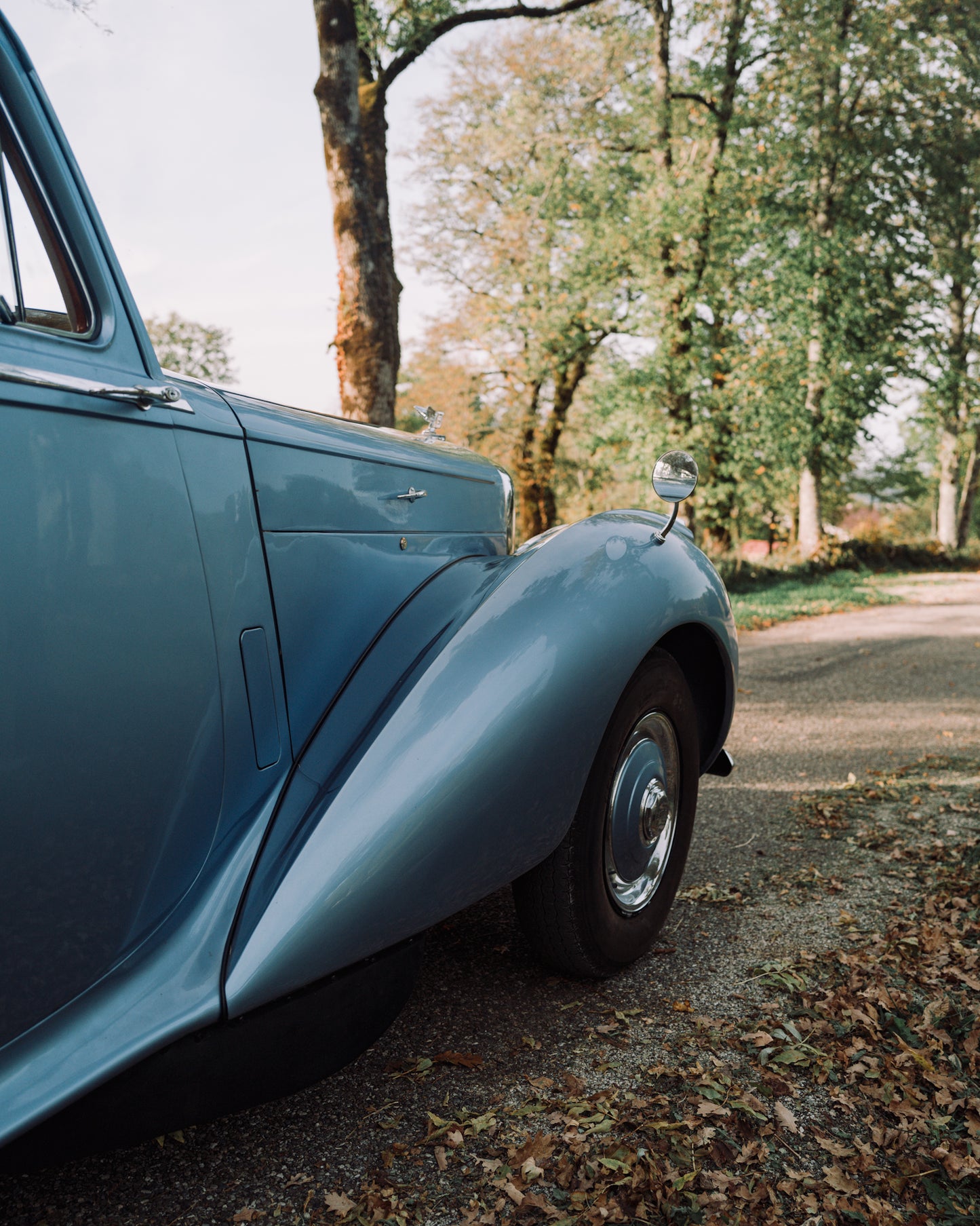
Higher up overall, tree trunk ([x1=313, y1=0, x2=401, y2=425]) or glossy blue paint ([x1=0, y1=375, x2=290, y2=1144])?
tree trunk ([x1=313, y1=0, x2=401, y2=425])

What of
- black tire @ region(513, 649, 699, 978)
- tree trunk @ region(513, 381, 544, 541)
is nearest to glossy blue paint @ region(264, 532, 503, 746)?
black tire @ region(513, 649, 699, 978)

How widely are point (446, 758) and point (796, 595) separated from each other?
13.0 metres

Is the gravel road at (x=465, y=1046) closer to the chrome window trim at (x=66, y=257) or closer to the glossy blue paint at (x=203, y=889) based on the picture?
the glossy blue paint at (x=203, y=889)

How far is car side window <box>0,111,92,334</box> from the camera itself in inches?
60.4

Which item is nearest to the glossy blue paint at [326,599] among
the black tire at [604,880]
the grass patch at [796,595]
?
the black tire at [604,880]

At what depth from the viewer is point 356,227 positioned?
27.5 ft

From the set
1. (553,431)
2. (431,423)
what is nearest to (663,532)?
(431,423)

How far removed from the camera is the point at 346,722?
1967 mm

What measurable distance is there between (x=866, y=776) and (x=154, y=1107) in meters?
3.99

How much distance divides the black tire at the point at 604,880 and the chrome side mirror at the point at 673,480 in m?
0.38

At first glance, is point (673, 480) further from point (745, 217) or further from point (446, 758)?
point (745, 217)

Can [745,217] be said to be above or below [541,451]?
above

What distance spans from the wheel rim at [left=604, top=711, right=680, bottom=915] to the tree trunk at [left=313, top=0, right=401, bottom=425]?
19.5 feet

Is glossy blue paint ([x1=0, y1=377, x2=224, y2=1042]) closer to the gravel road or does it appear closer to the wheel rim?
the gravel road
